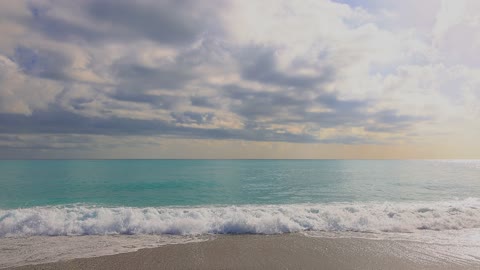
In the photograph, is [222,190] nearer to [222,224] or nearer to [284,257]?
[222,224]

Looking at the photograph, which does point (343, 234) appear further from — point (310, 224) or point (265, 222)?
point (265, 222)

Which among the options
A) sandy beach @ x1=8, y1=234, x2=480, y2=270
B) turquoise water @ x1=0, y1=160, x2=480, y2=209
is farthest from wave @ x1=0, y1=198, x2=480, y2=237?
turquoise water @ x1=0, y1=160, x2=480, y2=209

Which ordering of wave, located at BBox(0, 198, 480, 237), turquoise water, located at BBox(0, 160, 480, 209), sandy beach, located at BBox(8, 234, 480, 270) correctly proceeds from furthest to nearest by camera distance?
1. turquoise water, located at BBox(0, 160, 480, 209)
2. wave, located at BBox(0, 198, 480, 237)
3. sandy beach, located at BBox(8, 234, 480, 270)

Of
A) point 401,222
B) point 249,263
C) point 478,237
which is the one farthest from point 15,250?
point 478,237

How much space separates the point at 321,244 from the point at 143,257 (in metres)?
7.06

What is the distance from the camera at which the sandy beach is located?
8.90 m

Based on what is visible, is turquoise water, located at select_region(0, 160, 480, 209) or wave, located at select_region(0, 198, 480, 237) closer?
wave, located at select_region(0, 198, 480, 237)

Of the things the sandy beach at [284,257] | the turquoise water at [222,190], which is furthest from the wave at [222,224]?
the turquoise water at [222,190]

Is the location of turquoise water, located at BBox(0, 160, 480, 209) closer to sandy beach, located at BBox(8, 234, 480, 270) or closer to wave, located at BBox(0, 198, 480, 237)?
wave, located at BBox(0, 198, 480, 237)

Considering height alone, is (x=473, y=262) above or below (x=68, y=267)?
above

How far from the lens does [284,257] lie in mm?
9617

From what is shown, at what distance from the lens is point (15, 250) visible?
1045cm

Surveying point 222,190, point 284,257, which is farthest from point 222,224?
point 222,190

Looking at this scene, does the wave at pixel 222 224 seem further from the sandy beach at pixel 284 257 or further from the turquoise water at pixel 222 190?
the turquoise water at pixel 222 190
